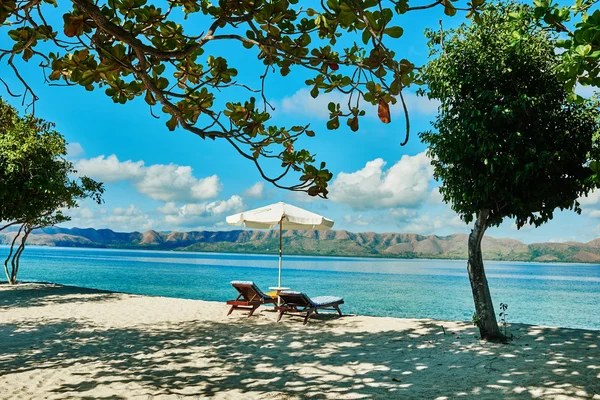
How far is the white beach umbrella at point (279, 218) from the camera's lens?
11109mm

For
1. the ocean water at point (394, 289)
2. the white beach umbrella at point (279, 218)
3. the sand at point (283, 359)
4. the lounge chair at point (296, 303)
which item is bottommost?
the ocean water at point (394, 289)

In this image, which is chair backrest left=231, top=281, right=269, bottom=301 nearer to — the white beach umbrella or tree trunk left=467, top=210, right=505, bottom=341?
the white beach umbrella

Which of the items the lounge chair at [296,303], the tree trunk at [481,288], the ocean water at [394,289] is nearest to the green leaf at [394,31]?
the tree trunk at [481,288]

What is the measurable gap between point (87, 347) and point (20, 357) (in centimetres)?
95

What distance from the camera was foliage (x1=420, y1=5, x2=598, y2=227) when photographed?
6949 mm

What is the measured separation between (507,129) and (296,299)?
529 centimetres

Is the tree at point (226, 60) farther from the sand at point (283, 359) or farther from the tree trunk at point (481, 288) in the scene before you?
the tree trunk at point (481, 288)

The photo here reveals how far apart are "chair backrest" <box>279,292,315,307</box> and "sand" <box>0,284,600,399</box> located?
412 mm

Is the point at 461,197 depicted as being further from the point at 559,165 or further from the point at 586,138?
the point at 586,138

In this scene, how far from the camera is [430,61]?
780 cm

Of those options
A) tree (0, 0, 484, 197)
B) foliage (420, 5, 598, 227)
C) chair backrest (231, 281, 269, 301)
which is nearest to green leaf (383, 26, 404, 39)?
tree (0, 0, 484, 197)

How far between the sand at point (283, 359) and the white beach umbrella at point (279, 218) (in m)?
2.27

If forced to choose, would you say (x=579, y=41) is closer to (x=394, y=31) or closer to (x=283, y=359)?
(x=394, y=31)

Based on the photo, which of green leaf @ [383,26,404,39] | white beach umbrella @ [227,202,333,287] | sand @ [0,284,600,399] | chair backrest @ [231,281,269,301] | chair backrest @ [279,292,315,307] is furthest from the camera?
white beach umbrella @ [227,202,333,287]
